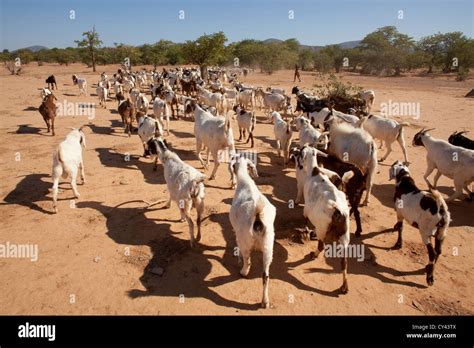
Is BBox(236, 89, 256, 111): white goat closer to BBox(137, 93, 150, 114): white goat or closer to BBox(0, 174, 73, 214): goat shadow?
BBox(137, 93, 150, 114): white goat

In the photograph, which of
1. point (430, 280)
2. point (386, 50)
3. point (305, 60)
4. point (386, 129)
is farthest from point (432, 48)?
point (430, 280)

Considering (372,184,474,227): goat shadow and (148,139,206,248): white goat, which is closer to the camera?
(148,139,206,248): white goat

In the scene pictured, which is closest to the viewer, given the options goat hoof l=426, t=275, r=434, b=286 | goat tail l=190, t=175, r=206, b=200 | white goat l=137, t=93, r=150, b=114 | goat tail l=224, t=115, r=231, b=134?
goat hoof l=426, t=275, r=434, b=286

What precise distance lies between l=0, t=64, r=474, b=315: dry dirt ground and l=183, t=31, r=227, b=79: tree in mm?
21824

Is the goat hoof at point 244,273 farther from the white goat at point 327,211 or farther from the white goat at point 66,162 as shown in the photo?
the white goat at point 66,162

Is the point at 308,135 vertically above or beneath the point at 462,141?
above

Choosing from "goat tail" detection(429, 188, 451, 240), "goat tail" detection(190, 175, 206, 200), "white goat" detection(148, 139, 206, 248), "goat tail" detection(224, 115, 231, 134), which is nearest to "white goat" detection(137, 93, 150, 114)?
"goat tail" detection(224, 115, 231, 134)

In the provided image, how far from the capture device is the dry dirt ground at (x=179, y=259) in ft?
17.1

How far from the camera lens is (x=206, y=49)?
2931 centimetres

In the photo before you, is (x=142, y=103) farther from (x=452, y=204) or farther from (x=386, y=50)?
(x=386, y=50)

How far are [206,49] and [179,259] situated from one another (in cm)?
2690

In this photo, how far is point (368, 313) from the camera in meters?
5.11

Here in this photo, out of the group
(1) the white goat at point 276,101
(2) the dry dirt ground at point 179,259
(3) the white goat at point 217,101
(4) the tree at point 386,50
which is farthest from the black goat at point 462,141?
(4) the tree at point 386,50

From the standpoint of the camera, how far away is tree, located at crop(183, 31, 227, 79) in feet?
95.0
